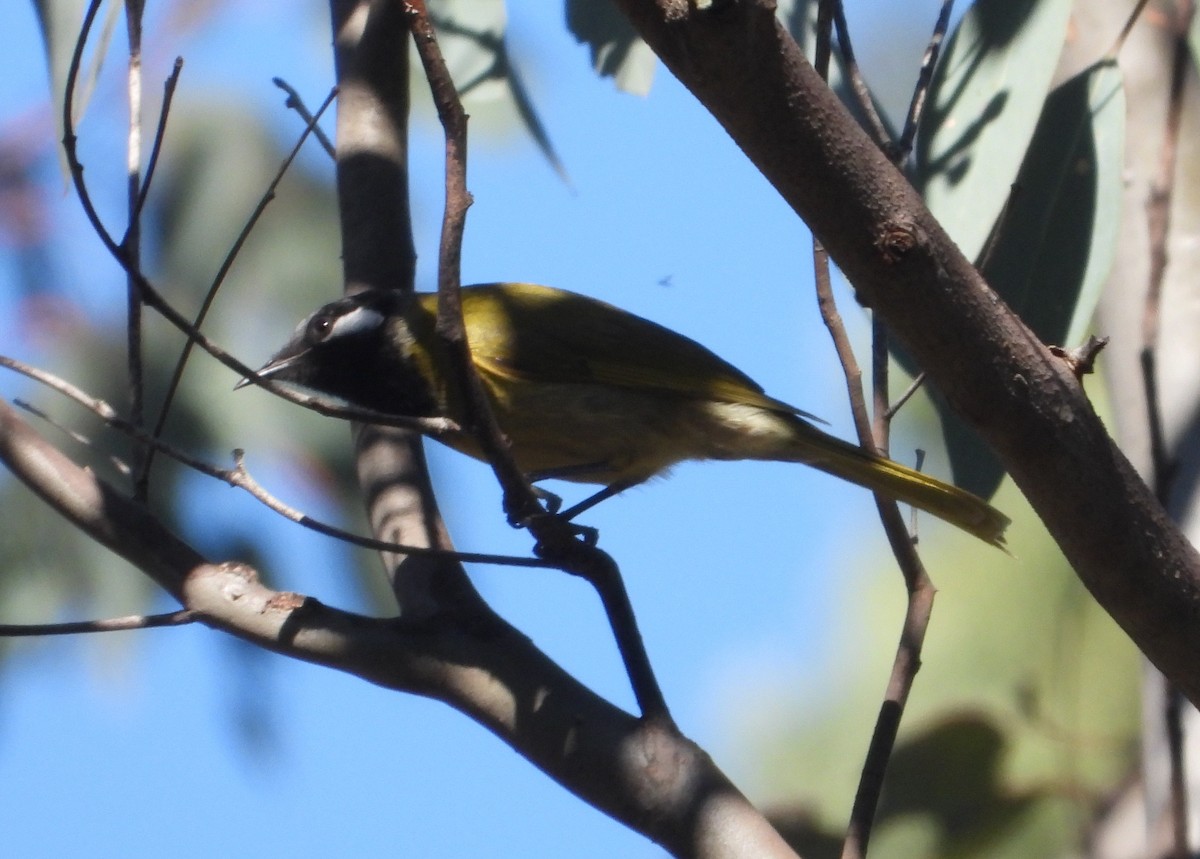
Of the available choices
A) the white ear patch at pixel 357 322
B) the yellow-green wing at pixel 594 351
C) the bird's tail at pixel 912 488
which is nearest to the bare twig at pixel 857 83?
the bird's tail at pixel 912 488

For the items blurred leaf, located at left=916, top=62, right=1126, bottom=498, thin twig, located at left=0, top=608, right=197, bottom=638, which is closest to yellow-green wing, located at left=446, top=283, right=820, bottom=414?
blurred leaf, located at left=916, top=62, right=1126, bottom=498

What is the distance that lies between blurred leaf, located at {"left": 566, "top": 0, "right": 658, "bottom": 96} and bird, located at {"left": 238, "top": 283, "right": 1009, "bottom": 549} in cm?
69

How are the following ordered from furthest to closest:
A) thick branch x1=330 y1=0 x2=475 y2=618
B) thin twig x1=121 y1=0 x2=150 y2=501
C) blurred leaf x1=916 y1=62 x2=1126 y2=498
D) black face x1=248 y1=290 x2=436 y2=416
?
black face x1=248 y1=290 x2=436 y2=416, blurred leaf x1=916 y1=62 x2=1126 y2=498, thick branch x1=330 y1=0 x2=475 y2=618, thin twig x1=121 y1=0 x2=150 y2=501

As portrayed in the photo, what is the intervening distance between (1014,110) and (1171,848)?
146 centimetres

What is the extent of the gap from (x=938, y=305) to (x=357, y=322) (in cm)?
169

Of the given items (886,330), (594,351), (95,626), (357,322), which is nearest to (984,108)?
(886,330)

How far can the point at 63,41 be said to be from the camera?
9.89 feet

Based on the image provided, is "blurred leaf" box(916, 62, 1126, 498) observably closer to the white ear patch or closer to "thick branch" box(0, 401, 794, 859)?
"thick branch" box(0, 401, 794, 859)

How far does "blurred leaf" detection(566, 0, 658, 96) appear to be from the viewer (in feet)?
11.2

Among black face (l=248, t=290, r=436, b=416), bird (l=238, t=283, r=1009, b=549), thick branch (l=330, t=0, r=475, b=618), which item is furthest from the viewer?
black face (l=248, t=290, r=436, b=416)

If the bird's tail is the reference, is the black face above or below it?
above

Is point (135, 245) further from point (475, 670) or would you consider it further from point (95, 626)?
point (475, 670)

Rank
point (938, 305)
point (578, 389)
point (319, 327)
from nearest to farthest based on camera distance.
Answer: point (938, 305) < point (578, 389) < point (319, 327)

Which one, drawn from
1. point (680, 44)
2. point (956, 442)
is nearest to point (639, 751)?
point (680, 44)
